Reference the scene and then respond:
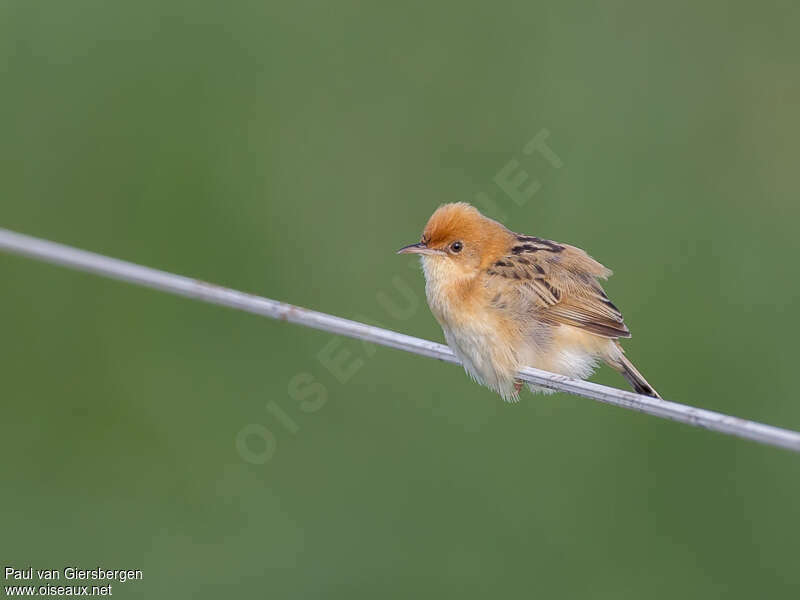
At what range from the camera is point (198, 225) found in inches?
246

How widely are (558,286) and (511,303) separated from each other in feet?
0.89

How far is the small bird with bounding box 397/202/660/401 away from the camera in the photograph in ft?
15.2

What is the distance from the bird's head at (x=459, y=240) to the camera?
191 inches

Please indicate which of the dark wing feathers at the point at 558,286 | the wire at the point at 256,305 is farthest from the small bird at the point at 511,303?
the wire at the point at 256,305

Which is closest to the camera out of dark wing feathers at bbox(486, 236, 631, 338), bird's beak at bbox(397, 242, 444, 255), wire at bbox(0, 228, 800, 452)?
wire at bbox(0, 228, 800, 452)

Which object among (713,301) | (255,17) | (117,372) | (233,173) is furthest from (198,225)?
(713,301)

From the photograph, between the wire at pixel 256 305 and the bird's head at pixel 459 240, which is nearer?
the wire at pixel 256 305

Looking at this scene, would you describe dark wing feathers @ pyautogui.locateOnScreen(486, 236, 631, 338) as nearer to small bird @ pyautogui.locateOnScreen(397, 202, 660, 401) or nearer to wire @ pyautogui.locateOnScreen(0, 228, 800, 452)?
small bird @ pyautogui.locateOnScreen(397, 202, 660, 401)

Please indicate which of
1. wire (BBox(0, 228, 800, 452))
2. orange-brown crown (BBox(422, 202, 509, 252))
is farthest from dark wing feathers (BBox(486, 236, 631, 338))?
wire (BBox(0, 228, 800, 452))

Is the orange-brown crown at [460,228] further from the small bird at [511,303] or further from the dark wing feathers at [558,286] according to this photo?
the dark wing feathers at [558,286]

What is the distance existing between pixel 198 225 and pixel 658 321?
106 inches

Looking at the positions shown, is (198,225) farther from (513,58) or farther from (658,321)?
(658,321)

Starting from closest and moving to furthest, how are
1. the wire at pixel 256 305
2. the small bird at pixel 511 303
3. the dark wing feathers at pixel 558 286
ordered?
the wire at pixel 256 305, the small bird at pixel 511 303, the dark wing feathers at pixel 558 286

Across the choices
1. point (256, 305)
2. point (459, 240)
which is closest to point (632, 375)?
point (459, 240)
